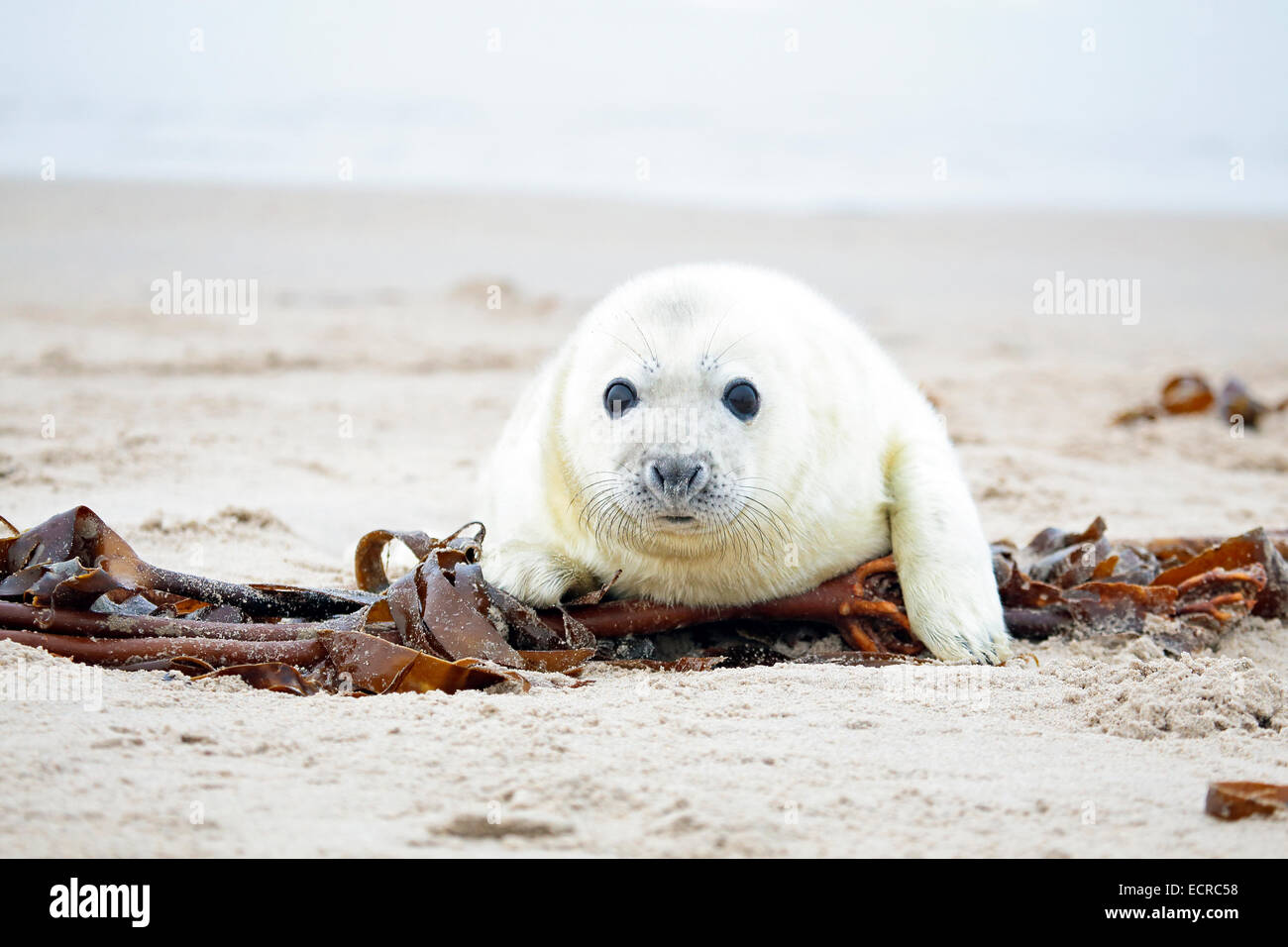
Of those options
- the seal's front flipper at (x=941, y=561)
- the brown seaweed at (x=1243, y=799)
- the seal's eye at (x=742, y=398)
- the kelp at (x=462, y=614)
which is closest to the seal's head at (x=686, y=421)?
the seal's eye at (x=742, y=398)

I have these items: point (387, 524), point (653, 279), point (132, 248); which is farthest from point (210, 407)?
point (132, 248)

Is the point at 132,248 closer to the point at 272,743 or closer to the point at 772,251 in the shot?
the point at 772,251

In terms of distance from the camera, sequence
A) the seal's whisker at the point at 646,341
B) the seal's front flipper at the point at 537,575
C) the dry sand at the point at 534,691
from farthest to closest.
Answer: the seal's front flipper at the point at 537,575
the seal's whisker at the point at 646,341
the dry sand at the point at 534,691

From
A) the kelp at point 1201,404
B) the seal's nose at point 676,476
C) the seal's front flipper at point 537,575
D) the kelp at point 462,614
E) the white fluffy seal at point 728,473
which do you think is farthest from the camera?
the kelp at point 1201,404

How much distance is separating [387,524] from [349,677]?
233cm

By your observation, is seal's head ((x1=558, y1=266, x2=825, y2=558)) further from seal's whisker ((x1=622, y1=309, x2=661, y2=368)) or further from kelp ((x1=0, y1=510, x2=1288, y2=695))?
kelp ((x1=0, y1=510, x2=1288, y2=695))

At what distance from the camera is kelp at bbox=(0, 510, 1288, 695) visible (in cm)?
337

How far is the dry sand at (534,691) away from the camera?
7.81ft

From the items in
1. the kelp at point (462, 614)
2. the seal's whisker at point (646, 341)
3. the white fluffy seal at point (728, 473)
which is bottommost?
→ the kelp at point (462, 614)

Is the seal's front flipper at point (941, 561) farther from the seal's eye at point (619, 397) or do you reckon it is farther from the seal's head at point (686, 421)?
the seal's eye at point (619, 397)

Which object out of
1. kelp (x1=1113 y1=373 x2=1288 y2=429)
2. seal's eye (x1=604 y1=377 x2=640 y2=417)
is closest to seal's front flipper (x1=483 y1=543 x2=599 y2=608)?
seal's eye (x1=604 y1=377 x2=640 y2=417)

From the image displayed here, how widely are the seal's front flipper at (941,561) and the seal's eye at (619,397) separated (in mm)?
998

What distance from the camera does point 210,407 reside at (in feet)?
25.4

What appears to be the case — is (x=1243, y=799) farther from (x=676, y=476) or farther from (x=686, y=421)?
(x=686, y=421)
